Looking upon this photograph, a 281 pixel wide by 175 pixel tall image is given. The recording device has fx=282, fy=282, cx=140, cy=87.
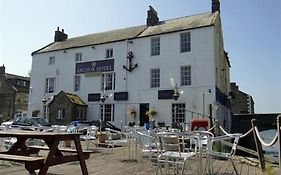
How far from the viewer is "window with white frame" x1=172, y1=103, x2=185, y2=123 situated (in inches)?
837

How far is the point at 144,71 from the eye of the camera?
23547mm

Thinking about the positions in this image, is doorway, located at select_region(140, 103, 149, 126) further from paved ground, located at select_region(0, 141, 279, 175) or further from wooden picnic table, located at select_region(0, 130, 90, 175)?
wooden picnic table, located at select_region(0, 130, 90, 175)

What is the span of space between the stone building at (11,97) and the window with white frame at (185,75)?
2761cm

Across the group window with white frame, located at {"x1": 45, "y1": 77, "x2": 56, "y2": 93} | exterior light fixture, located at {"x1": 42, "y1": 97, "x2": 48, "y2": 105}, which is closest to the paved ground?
exterior light fixture, located at {"x1": 42, "y1": 97, "x2": 48, "y2": 105}

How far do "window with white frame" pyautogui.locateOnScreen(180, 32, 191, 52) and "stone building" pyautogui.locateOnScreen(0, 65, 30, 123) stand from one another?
27.9 m

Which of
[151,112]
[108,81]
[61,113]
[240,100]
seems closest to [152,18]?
[108,81]

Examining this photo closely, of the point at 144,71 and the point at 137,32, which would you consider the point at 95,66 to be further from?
the point at 144,71

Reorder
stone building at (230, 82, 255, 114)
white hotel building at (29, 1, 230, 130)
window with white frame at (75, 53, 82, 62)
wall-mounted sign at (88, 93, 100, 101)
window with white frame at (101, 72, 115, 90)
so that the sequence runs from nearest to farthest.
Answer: white hotel building at (29, 1, 230, 130) → window with white frame at (101, 72, 115, 90) → wall-mounted sign at (88, 93, 100, 101) → window with white frame at (75, 53, 82, 62) → stone building at (230, 82, 255, 114)

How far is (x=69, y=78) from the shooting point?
90.1 ft

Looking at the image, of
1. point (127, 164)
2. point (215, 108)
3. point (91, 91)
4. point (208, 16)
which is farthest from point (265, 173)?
point (91, 91)

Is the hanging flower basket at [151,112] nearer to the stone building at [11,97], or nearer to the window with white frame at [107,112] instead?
the window with white frame at [107,112]

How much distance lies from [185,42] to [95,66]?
8814mm

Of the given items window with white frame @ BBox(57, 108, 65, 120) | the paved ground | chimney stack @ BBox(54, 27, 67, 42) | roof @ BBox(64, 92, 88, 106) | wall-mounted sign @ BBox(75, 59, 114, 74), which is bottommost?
the paved ground

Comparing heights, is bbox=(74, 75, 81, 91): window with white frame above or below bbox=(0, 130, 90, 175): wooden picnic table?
above
